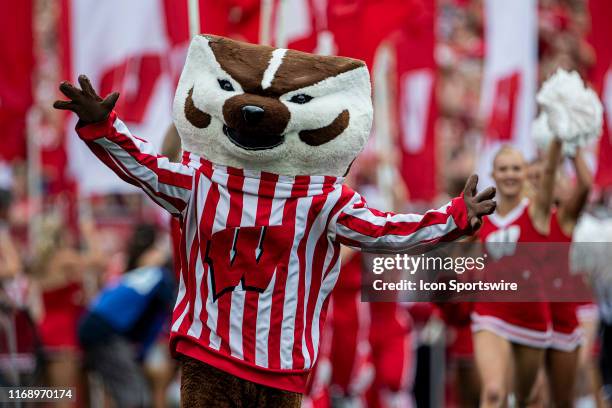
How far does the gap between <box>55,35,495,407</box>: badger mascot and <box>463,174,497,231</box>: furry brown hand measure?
0.5 inches

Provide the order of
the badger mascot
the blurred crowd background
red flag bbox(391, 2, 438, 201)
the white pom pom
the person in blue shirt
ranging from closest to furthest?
1. the badger mascot
2. the white pom pom
3. the person in blue shirt
4. the blurred crowd background
5. red flag bbox(391, 2, 438, 201)

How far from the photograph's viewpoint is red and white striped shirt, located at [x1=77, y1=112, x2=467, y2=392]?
5973mm

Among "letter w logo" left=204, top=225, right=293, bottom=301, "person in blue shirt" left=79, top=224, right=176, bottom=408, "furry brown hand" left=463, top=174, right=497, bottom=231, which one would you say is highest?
"furry brown hand" left=463, top=174, right=497, bottom=231

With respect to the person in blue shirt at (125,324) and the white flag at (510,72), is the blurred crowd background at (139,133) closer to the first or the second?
the white flag at (510,72)

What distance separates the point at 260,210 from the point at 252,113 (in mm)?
450

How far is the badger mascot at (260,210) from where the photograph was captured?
596 centimetres

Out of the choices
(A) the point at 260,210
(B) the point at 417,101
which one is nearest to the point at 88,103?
(A) the point at 260,210

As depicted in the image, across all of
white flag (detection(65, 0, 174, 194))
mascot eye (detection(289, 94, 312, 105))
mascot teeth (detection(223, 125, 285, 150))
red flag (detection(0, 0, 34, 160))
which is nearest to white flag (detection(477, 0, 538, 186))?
white flag (detection(65, 0, 174, 194))

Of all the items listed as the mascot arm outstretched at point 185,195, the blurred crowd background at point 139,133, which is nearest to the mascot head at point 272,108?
the mascot arm outstretched at point 185,195

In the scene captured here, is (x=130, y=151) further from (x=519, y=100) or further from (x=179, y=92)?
(x=519, y=100)

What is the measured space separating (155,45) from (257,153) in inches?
306

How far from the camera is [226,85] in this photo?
6.02 meters

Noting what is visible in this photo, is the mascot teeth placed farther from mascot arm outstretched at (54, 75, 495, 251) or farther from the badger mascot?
mascot arm outstretched at (54, 75, 495, 251)

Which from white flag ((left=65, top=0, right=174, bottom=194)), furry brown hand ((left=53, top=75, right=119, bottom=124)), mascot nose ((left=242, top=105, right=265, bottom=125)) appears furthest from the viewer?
white flag ((left=65, top=0, right=174, bottom=194))
